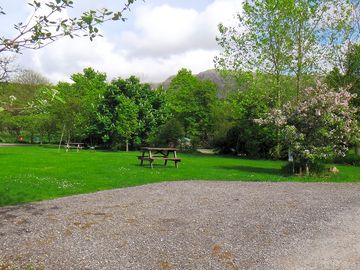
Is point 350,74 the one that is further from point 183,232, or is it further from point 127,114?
point 183,232

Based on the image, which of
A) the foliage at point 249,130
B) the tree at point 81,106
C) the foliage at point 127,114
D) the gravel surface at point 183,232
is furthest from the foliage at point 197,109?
the gravel surface at point 183,232

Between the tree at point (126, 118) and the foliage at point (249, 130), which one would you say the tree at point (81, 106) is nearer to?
the tree at point (126, 118)

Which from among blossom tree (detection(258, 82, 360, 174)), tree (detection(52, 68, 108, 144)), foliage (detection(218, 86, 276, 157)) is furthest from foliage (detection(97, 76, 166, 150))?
blossom tree (detection(258, 82, 360, 174))

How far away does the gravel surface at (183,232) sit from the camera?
6340 millimetres

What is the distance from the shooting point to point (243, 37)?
31094 millimetres

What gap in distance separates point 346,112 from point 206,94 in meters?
30.7

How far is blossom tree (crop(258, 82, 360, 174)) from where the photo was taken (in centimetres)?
1916

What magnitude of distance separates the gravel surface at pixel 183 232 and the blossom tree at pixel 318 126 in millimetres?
7066

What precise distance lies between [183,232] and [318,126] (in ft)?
45.1

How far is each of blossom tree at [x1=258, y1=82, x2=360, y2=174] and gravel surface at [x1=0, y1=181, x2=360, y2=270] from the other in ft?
23.2

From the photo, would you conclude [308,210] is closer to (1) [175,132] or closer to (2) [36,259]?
(2) [36,259]

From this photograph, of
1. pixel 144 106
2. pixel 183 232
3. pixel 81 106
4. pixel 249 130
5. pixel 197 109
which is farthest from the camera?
pixel 144 106

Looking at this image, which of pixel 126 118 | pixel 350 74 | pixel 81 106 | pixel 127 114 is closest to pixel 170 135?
pixel 126 118

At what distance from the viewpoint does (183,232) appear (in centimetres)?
795
